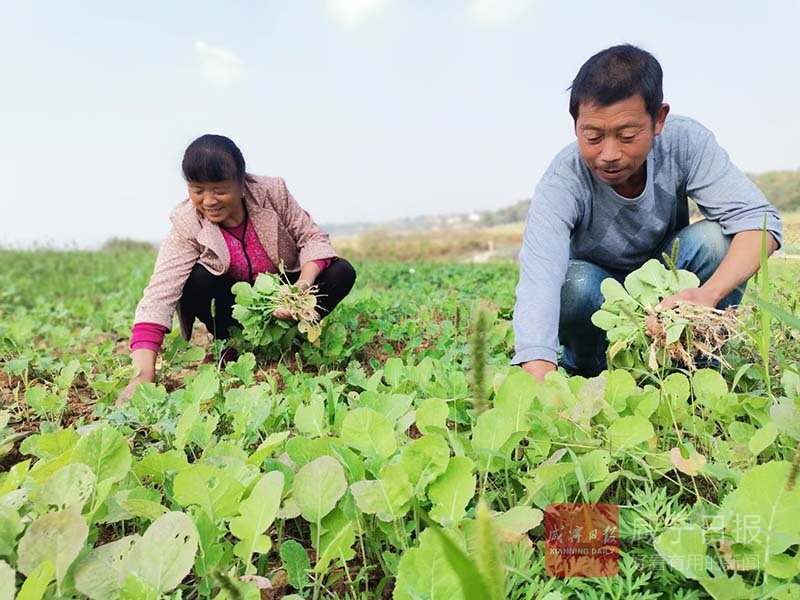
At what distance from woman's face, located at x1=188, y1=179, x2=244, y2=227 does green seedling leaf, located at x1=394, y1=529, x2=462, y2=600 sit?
210 centimetres

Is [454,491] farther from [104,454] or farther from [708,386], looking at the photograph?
[708,386]

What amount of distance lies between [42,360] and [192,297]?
0.67 metres

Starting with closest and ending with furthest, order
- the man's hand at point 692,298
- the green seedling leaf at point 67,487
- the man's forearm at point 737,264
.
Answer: the green seedling leaf at point 67,487, the man's hand at point 692,298, the man's forearm at point 737,264

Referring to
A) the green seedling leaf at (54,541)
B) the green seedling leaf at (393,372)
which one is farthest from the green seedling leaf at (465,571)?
the green seedling leaf at (393,372)

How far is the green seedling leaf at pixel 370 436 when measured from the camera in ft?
4.13

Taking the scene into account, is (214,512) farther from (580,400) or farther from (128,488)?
(580,400)

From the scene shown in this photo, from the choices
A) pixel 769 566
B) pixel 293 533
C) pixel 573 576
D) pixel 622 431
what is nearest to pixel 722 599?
pixel 769 566

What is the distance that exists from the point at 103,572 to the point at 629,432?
0.97 meters

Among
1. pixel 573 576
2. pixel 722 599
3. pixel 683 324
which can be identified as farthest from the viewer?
pixel 683 324

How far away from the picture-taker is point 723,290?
1.99 m

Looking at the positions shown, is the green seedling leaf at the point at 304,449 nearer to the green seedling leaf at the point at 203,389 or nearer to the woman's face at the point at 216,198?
the green seedling leaf at the point at 203,389

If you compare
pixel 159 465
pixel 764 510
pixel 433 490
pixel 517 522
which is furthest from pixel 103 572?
pixel 764 510

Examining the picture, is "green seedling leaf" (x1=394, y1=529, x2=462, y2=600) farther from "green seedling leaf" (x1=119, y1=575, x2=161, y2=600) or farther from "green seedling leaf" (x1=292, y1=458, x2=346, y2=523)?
"green seedling leaf" (x1=119, y1=575, x2=161, y2=600)

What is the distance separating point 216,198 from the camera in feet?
8.82
